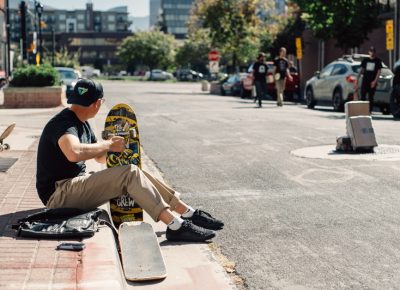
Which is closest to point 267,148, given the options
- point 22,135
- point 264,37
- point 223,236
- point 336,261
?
point 22,135

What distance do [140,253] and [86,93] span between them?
1431mm

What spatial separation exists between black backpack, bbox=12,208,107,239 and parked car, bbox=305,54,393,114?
17.3m

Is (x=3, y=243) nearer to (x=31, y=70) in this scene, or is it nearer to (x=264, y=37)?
(x=31, y=70)

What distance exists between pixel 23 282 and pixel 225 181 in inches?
208

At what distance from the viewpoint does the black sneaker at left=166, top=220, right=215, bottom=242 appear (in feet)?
20.5

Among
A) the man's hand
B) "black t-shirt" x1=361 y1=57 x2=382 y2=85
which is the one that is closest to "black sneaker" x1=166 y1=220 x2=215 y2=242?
the man's hand

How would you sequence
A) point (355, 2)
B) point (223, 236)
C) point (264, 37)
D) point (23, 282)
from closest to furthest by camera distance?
point (23, 282), point (223, 236), point (355, 2), point (264, 37)

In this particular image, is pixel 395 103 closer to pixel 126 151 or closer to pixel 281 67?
pixel 281 67

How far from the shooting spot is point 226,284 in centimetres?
509

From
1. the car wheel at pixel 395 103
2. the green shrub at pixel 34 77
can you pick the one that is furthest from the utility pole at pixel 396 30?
the green shrub at pixel 34 77

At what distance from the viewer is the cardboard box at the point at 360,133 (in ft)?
37.8

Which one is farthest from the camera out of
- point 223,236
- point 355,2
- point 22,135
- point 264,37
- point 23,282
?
point 264,37

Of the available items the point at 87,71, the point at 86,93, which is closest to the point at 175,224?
the point at 86,93

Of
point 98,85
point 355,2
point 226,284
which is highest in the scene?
point 355,2
